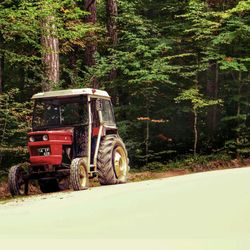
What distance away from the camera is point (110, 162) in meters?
11.6

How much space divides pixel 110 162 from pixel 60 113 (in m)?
1.67

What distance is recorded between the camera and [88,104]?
457 inches

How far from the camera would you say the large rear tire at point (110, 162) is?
38.0ft

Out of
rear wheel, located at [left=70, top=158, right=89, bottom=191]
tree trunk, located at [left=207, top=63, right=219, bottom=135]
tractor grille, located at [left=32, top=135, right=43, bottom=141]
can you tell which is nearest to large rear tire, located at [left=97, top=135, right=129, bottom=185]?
rear wheel, located at [left=70, top=158, right=89, bottom=191]

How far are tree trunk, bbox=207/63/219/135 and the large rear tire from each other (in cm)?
1147

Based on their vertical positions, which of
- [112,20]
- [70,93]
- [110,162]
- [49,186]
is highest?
[112,20]

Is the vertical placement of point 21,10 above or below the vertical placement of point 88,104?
above

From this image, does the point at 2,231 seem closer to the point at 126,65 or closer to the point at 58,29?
the point at 58,29

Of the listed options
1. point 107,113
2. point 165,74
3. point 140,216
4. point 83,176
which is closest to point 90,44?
point 165,74

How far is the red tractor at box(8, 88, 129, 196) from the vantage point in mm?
11000

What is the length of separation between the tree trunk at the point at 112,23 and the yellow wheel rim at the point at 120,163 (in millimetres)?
9802

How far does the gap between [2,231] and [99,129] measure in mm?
6485

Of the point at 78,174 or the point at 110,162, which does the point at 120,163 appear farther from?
the point at 78,174

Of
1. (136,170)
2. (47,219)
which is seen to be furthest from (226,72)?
(47,219)
